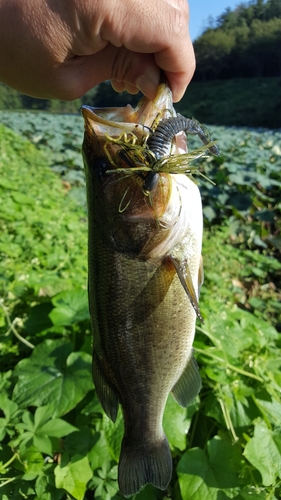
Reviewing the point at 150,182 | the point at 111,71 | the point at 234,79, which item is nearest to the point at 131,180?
the point at 150,182

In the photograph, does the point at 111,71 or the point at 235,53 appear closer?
the point at 111,71

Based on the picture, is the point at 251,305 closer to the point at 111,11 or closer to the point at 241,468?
the point at 241,468

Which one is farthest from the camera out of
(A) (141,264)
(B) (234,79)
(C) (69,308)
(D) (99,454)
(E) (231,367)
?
(B) (234,79)

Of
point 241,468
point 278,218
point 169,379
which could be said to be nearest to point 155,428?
point 169,379

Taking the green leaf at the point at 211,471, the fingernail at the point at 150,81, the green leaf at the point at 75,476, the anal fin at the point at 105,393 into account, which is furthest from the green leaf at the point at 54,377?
the fingernail at the point at 150,81

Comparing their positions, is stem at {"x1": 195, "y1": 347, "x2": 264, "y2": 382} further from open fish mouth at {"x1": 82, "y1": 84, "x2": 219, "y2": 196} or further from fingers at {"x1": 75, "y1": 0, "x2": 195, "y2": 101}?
fingers at {"x1": 75, "y1": 0, "x2": 195, "y2": 101}

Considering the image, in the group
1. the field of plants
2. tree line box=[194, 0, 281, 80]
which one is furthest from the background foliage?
the field of plants

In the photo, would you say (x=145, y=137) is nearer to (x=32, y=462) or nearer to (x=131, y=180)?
(x=131, y=180)
